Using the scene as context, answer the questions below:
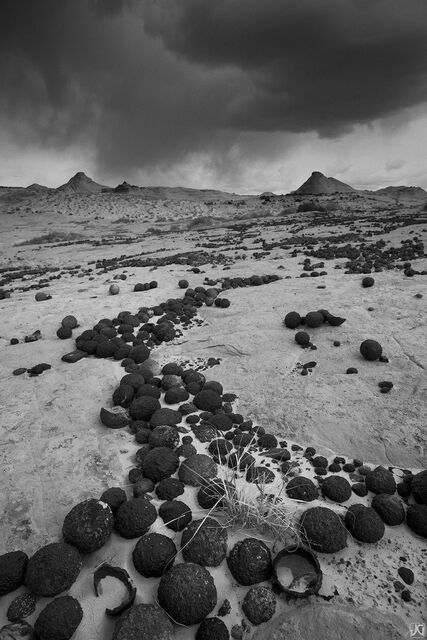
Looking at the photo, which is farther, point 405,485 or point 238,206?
point 238,206

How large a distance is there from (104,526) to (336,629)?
1739 mm

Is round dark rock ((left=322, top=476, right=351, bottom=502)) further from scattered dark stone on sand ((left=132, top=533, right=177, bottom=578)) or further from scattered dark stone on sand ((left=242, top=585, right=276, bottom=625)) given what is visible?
scattered dark stone on sand ((left=132, top=533, right=177, bottom=578))

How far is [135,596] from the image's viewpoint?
2.47m

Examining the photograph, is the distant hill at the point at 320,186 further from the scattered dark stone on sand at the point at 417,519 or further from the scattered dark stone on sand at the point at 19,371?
the scattered dark stone on sand at the point at 417,519

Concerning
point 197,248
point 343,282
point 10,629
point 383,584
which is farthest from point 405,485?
point 197,248

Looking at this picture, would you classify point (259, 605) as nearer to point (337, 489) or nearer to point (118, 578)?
point (118, 578)

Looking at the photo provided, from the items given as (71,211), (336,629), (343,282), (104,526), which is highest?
(71,211)

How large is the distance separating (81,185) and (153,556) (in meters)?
98.2

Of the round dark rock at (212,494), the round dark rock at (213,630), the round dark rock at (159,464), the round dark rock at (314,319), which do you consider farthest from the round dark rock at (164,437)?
the round dark rock at (314,319)

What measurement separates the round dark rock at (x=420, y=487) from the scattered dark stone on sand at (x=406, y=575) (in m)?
0.70

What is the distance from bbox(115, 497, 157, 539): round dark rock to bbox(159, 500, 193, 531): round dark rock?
8 cm

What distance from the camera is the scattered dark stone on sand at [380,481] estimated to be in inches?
125

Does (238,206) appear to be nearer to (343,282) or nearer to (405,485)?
(343,282)

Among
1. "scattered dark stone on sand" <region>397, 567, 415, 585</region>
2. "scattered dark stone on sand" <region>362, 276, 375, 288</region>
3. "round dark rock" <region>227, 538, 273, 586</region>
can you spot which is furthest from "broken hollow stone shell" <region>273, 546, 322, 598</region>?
"scattered dark stone on sand" <region>362, 276, 375, 288</region>
